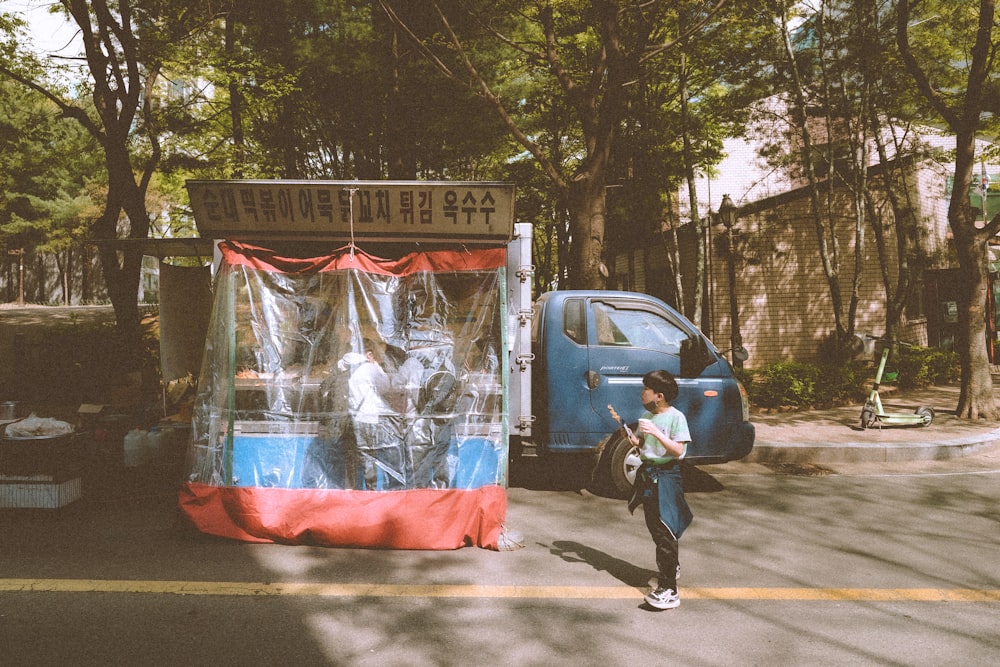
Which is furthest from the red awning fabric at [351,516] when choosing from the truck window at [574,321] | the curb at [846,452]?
the curb at [846,452]

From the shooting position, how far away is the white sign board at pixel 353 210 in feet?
18.1

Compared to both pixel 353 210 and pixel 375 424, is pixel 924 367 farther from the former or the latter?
pixel 353 210

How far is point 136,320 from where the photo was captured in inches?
512

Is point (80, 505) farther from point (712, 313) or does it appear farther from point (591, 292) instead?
point (712, 313)

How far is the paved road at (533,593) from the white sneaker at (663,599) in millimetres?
54

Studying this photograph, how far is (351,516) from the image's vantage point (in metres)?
5.18

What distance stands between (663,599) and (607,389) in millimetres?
2799

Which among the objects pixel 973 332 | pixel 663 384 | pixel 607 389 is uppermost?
pixel 973 332

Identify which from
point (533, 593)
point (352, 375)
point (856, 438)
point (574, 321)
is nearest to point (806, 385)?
point (856, 438)

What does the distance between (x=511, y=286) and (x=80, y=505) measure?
14.5 ft

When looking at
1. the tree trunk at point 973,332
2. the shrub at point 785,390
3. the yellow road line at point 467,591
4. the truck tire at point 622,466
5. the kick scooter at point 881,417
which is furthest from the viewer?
the shrub at point 785,390

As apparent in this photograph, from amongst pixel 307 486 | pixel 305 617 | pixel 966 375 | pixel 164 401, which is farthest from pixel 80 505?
pixel 966 375

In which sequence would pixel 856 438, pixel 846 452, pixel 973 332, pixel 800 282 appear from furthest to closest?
pixel 800 282
pixel 973 332
pixel 856 438
pixel 846 452

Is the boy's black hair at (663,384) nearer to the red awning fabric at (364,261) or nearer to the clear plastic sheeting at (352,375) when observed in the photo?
the clear plastic sheeting at (352,375)
